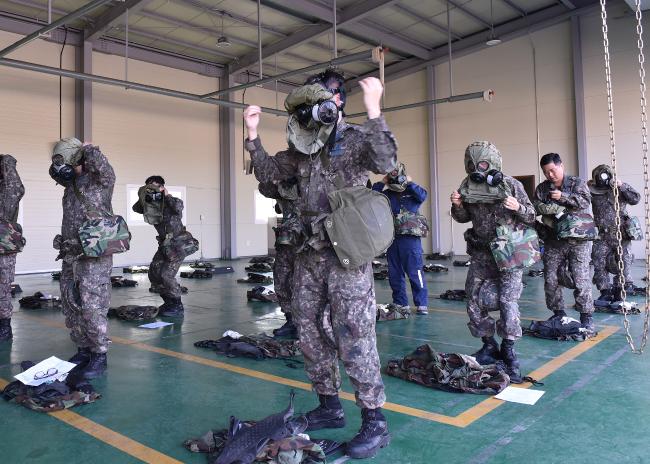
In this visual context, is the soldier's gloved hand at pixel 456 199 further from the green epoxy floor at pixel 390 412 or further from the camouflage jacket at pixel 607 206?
the camouflage jacket at pixel 607 206

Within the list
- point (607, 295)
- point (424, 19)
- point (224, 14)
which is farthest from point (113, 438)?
point (424, 19)

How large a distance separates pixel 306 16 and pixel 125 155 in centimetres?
686

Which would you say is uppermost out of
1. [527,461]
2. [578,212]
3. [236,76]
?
[236,76]

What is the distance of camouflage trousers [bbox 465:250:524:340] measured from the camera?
14.3 ft

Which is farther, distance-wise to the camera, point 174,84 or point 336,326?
point 174,84

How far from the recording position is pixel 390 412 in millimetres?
3527

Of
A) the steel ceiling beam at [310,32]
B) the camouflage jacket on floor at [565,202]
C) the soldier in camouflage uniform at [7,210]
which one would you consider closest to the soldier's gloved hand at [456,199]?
the camouflage jacket on floor at [565,202]

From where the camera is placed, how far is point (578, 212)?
5.61 meters

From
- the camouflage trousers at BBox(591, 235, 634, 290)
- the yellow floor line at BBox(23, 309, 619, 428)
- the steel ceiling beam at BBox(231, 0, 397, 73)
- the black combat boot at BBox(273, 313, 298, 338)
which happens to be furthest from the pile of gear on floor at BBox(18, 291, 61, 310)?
the steel ceiling beam at BBox(231, 0, 397, 73)

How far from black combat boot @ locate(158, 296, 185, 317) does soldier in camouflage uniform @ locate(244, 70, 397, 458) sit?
15.6 ft

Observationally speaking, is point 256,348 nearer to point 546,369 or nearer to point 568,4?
point 546,369

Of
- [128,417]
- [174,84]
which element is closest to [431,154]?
[174,84]

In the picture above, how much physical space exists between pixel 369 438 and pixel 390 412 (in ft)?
2.33

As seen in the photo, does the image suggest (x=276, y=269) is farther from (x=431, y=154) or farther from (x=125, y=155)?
(x=431, y=154)
